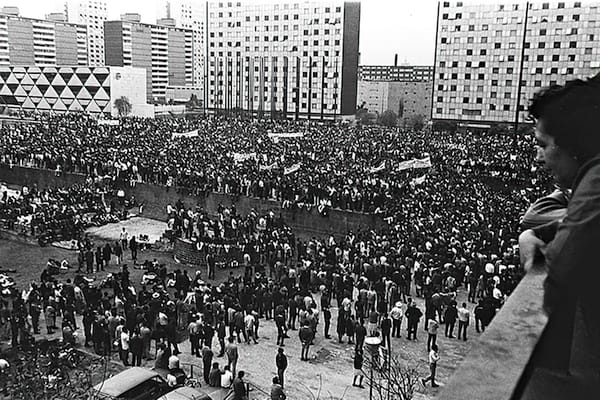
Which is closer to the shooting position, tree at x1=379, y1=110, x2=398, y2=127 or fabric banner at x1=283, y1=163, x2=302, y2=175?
fabric banner at x1=283, y1=163, x2=302, y2=175

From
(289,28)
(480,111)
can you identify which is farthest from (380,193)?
(289,28)

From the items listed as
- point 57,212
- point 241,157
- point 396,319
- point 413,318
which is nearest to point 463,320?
point 413,318

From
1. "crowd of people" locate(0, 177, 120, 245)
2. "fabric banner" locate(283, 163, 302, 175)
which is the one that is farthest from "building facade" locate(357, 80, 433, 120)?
"crowd of people" locate(0, 177, 120, 245)

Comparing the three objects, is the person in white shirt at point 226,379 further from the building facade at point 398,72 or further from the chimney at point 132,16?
the building facade at point 398,72

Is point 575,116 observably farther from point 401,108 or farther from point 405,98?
point 405,98

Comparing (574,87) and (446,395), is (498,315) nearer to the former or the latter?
(446,395)

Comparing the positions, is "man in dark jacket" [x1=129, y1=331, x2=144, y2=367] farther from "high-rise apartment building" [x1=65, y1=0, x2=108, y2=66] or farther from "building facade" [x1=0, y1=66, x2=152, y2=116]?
"high-rise apartment building" [x1=65, y1=0, x2=108, y2=66]

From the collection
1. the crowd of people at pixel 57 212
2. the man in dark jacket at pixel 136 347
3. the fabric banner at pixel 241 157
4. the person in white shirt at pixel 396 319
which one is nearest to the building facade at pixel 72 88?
the fabric banner at pixel 241 157
